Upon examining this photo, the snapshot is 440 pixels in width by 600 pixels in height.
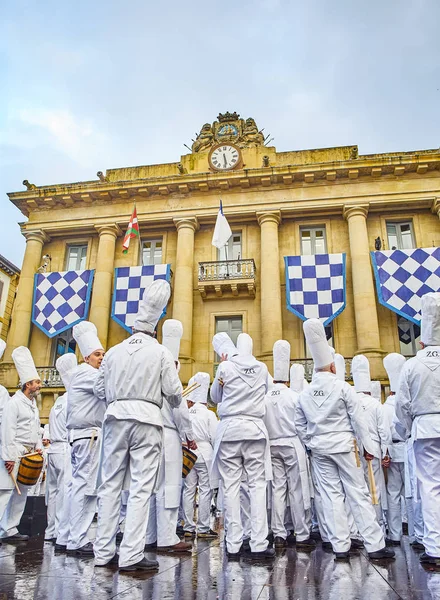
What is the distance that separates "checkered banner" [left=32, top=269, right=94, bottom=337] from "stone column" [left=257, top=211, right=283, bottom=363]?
23.9ft

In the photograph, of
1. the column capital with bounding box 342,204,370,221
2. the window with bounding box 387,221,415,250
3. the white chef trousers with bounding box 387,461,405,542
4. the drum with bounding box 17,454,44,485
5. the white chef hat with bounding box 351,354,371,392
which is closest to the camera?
the drum with bounding box 17,454,44,485

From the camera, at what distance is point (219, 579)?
3.71 meters

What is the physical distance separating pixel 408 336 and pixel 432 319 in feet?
44.1

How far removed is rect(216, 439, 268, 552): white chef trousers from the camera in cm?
498

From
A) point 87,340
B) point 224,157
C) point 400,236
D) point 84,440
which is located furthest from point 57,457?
point 224,157

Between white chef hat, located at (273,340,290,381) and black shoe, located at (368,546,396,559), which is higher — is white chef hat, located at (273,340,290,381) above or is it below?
above

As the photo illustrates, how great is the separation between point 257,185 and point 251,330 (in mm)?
6133

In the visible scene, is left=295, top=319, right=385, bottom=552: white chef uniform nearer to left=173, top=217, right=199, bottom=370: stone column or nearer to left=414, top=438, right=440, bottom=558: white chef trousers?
left=414, top=438, right=440, bottom=558: white chef trousers

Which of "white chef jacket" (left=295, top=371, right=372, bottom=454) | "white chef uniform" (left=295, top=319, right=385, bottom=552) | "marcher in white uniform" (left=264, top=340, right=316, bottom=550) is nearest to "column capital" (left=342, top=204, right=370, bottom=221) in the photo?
"marcher in white uniform" (left=264, top=340, right=316, bottom=550)

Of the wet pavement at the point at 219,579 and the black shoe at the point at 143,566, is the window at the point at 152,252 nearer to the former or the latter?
the wet pavement at the point at 219,579

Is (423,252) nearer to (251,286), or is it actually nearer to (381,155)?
(381,155)

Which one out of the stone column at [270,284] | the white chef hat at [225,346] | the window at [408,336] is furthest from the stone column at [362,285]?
the white chef hat at [225,346]

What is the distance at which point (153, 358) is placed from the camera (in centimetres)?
449

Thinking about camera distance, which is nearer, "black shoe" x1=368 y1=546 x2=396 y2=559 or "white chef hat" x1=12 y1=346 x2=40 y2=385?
"black shoe" x1=368 y1=546 x2=396 y2=559
